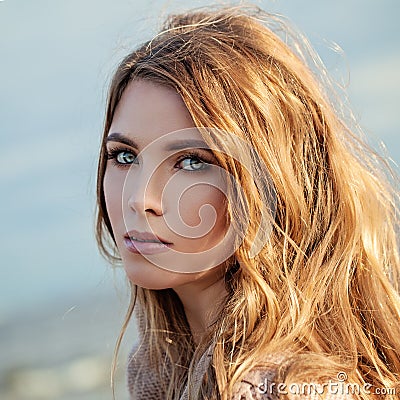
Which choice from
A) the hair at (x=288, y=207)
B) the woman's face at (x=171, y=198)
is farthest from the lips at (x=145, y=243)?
the hair at (x=288, y=207)

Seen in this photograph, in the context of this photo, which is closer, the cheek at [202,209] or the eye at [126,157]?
the cheek at [202,209]

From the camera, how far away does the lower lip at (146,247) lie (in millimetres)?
2717

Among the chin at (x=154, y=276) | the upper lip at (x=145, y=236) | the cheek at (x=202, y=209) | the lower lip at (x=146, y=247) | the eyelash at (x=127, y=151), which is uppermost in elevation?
the eyelash at (x=127, y=151)

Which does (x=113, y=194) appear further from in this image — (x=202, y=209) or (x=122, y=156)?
(x=202, y=209)

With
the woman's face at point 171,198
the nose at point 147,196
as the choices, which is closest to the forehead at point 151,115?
the woman's face at point 171,198

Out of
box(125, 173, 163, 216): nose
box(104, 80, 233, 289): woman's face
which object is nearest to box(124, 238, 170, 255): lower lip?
box(104, 80, 233, 289): woman's face

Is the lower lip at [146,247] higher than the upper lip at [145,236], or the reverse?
the upper lip at [145,236]

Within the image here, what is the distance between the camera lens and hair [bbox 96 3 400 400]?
8.64 feet

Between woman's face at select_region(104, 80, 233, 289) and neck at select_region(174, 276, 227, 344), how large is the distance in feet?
0.33

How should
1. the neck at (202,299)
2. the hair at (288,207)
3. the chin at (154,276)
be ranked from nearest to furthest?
the hair at (288,207)
the chin at (154,276)
the neck at (202,299)

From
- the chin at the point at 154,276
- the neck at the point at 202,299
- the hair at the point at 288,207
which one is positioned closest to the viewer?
the hair at the point at 288,207

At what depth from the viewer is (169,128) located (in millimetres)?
2701

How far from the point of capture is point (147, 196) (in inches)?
105

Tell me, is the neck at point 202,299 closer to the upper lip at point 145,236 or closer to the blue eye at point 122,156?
the upper lip at point 145,236
